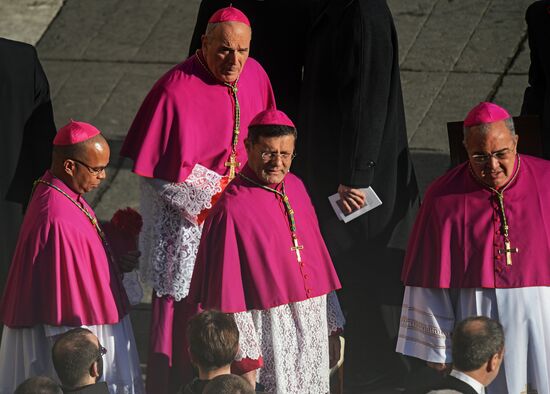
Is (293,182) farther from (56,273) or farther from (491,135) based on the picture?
(56,273)

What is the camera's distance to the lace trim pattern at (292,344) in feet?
23.3

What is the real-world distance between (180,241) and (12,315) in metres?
1.05

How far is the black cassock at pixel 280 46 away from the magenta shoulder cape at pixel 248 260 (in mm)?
1557

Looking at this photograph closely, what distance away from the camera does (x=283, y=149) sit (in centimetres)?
706

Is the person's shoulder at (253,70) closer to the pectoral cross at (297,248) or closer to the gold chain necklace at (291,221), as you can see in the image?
the gold chain necklace at (291,221)

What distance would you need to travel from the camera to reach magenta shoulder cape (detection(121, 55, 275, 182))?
305 inches

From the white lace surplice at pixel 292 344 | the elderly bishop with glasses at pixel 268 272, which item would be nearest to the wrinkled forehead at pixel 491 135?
the elderly bishop with glasses at pixel 268 272

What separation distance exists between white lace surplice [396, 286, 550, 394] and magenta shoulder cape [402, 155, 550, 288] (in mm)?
61

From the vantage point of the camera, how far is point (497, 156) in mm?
6934

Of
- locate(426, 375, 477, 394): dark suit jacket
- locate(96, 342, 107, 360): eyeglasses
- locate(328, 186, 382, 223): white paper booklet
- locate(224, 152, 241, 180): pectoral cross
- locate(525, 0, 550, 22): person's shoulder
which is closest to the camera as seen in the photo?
locate(426, 375, 477, 394): dark suit jacket

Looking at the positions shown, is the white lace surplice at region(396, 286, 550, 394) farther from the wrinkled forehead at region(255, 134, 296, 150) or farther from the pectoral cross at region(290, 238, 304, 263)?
the wrinkled forehead at region(255, 134, 296, 150)

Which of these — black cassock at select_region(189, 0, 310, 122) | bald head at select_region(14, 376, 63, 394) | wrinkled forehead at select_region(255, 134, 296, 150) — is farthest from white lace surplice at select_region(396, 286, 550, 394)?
black cassock at select_region(189, 0, 310, 122)

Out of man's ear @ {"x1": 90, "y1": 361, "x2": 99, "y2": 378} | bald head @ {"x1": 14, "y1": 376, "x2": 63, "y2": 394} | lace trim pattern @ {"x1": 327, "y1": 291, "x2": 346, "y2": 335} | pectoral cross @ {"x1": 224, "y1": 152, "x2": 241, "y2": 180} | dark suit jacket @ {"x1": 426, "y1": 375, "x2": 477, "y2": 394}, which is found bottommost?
dark suit jacket @ {"x1": 426, "y1": 375, "x2": 477, "y2": 394}

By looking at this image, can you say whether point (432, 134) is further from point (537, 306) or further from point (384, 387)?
point (537, 306)
